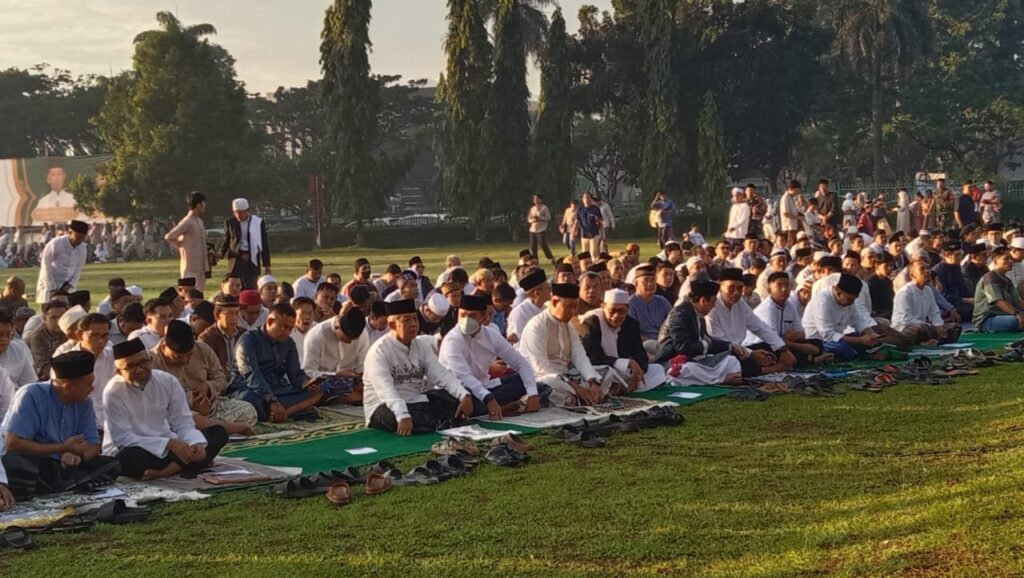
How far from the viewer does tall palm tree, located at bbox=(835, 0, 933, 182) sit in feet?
111

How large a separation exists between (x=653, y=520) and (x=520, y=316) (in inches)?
187

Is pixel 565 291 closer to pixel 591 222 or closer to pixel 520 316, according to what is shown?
pixel 520 316

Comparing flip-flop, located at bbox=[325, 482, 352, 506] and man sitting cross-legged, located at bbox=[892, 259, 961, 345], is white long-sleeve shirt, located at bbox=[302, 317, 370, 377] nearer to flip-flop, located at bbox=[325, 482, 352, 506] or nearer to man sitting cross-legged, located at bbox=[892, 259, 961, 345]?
flip-flop, located at bbox=[325, 482, 352, 506]

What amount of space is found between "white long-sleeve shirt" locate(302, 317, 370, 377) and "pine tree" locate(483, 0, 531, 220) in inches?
978

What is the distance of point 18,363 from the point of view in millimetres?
6703

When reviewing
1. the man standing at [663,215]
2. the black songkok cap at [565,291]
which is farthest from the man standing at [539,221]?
the black songkok cap at [565,291]

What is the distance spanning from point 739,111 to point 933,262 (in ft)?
71.4

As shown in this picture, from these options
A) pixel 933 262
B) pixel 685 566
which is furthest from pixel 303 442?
pixel 933 262

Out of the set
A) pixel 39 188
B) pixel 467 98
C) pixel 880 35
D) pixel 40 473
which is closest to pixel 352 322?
pixel 40 473

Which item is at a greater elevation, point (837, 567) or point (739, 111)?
point (739, 111)

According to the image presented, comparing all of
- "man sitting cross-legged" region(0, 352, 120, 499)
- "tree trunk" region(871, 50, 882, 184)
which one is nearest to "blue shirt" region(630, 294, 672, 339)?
"man sitting cross-legged" region(0, 352, 120, 499)

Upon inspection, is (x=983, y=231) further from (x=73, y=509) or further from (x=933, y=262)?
(x=73, y=509)

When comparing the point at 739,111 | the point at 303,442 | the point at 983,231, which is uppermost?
the point at 739,111

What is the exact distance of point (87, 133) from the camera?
157 ft
